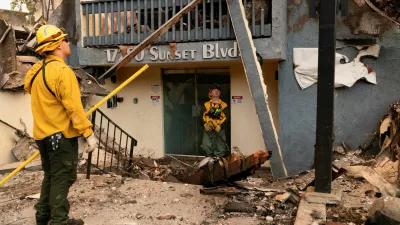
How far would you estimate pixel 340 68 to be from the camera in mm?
7148

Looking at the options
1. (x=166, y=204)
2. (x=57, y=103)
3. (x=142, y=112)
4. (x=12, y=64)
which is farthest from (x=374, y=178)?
(x=12, y=64)

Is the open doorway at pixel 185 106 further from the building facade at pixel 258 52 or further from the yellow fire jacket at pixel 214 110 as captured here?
the yellow fire jacket at pixel 214 110

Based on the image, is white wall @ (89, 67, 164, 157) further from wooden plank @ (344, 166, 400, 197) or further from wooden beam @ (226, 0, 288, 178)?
wooden plank @ (344, 166, 400, 197)

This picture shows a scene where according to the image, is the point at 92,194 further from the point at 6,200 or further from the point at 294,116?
the point at 294,116

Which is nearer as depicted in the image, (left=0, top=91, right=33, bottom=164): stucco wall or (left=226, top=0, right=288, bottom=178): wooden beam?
(left=226, top=0, right=288, bottom=178): wooden beam

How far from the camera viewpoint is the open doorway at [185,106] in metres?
9.29

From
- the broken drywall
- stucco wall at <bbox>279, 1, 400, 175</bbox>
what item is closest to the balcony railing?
stucco wall at <bbox>279, 1, 400, 175</bbox>

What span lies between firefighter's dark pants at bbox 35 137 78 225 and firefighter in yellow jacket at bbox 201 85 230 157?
3937 millimetres

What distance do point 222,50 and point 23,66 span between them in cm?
469

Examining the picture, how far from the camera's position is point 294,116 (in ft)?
24.5

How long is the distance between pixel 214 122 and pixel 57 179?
13.7 ft

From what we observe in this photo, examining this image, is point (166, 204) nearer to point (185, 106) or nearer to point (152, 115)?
point (185, 106)

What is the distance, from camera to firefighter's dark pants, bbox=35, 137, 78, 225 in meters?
3.38

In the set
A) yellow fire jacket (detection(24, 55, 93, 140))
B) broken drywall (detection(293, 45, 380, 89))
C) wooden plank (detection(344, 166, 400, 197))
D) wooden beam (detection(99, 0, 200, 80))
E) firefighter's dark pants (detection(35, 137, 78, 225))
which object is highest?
wooden beam (detection(99, 0, 200, 80))
